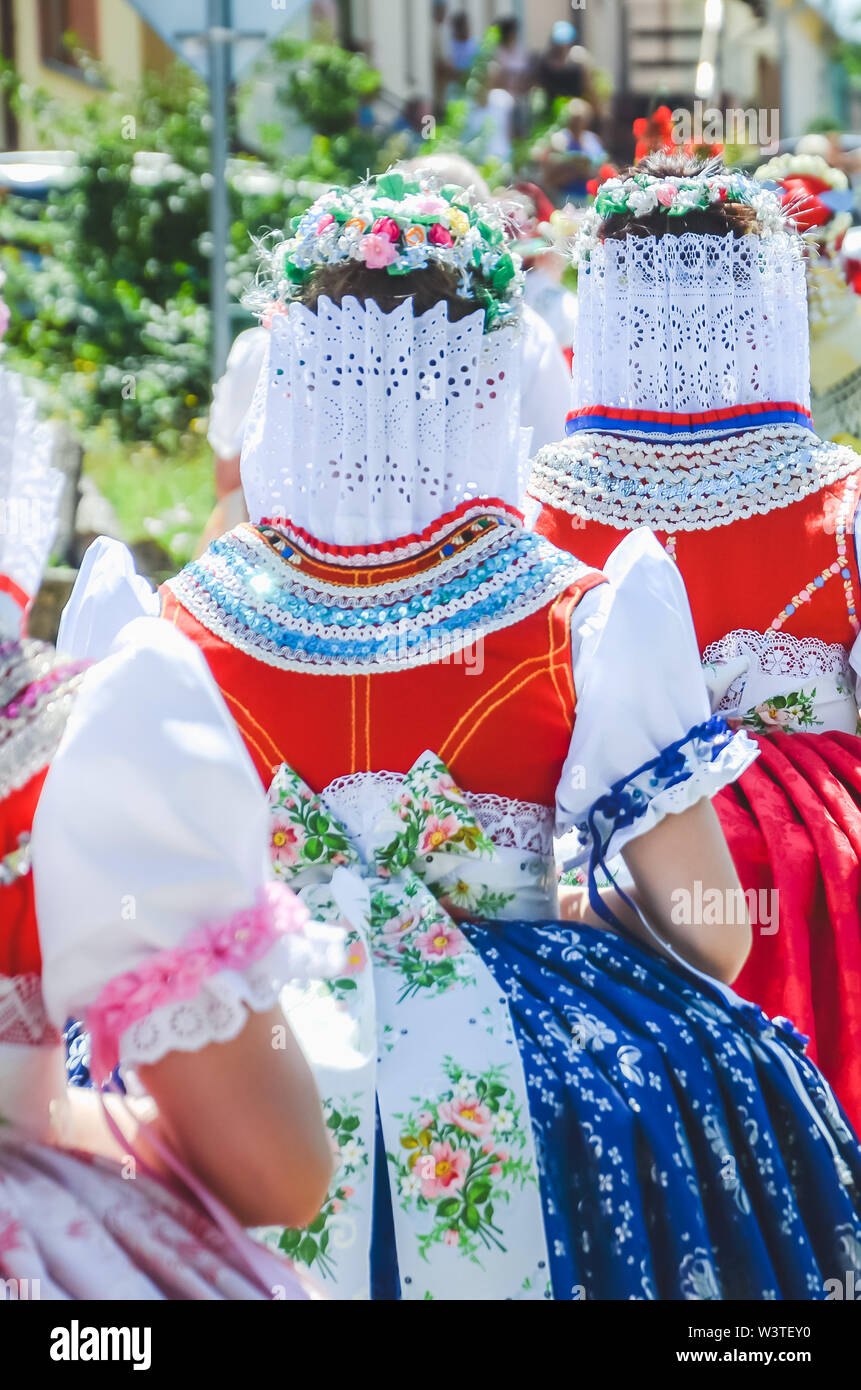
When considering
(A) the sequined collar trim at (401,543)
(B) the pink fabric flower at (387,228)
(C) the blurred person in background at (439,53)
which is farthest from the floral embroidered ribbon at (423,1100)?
(C) the blurred person in background at (439,53)

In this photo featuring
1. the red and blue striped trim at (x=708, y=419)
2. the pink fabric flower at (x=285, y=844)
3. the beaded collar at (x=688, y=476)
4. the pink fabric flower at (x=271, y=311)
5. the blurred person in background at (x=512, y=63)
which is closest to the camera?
the pink fabric flower at (x=285, y=844)

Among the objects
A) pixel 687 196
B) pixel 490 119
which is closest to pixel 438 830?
pixel 687 196

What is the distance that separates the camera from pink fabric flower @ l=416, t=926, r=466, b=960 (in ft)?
5.72

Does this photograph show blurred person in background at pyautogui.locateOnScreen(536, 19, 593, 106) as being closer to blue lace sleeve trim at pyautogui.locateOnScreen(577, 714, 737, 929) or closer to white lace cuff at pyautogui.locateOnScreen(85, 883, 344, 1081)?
blue lace sleeve trim at pyautogui.locateOnScreen(577, 714, 737, 929)

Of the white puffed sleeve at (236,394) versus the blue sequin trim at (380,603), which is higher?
the white puffed sleeve at (236,394)

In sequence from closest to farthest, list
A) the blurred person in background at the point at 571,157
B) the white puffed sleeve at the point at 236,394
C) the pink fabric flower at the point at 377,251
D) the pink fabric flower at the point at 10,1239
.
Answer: the pink fabric flower at the point at 10,1239 → the pink fabric flower at the point at 377,251 → the white puffed sleeve at the point at 236,394 → the blurred person in background at the point at 571,157

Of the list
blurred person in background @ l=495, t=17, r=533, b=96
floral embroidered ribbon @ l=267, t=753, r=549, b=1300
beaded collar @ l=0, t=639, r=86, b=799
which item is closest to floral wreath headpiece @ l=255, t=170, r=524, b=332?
floral embroidered ribbon @ l=267, t=753, r=549, b=1300

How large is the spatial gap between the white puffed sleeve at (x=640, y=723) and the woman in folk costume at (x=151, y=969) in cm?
68

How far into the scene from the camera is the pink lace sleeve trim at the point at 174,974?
110 centimetres

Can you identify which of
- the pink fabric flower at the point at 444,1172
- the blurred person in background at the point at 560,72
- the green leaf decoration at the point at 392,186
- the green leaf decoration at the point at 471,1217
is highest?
the blurred person in background at the point at 560,72

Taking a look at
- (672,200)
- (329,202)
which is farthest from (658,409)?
(329,202)

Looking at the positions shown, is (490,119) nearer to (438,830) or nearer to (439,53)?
(439,53)

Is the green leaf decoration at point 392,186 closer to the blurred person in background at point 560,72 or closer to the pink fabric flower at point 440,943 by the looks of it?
the pink fabric flower at point 440,943

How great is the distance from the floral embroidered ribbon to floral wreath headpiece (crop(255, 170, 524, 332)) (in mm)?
675
